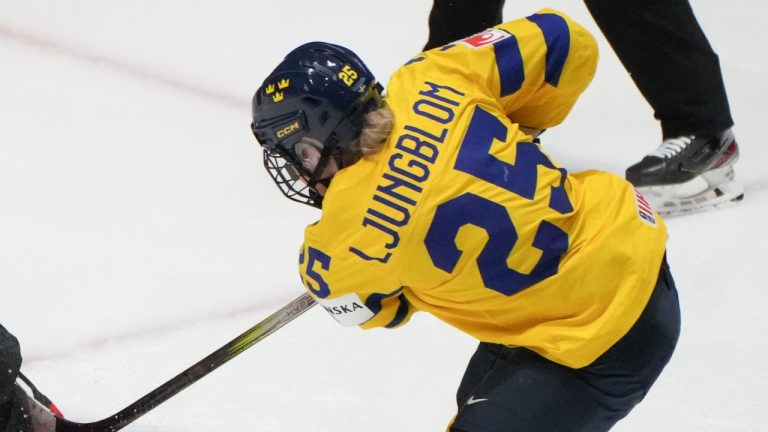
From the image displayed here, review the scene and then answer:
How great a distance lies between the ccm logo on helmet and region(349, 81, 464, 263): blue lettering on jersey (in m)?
0.13

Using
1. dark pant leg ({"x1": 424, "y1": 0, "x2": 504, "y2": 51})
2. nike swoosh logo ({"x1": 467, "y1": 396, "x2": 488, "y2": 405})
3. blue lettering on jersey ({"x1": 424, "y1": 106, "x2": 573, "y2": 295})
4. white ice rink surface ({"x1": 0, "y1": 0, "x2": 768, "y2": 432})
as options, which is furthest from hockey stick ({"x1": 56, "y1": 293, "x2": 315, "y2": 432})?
dark pant leg ({"x1": 424, "y1": 0, "x2": 504, "y2": 51})

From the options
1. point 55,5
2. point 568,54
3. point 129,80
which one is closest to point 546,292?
point 568,54

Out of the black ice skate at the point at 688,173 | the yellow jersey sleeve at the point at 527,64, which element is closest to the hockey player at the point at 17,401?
the yellow jersey sleeve at the point at 527,64

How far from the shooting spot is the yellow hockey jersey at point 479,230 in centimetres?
128

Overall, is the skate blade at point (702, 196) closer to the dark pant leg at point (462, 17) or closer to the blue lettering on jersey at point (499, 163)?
the dark pant leg at point (462, 17)

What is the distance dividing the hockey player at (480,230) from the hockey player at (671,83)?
0.98 metres

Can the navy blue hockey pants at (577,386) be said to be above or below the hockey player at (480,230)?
below

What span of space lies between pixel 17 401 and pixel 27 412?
43 mm

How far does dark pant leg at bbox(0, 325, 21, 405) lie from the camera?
61.5 inches

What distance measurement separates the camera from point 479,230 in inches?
50.6

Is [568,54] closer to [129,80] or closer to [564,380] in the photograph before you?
[564,380]

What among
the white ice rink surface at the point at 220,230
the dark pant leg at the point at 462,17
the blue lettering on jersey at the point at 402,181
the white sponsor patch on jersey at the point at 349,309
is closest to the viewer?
the blue lettering on jersey at the point at 402,181

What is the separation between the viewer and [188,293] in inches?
90.0

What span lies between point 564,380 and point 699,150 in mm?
1259
